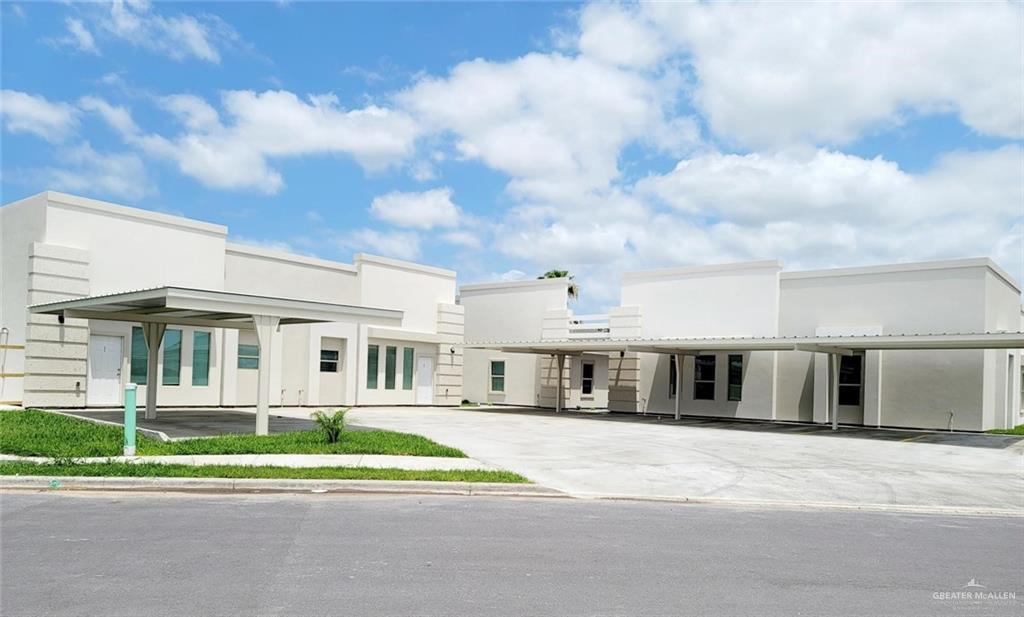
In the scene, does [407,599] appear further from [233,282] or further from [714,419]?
[714,419]

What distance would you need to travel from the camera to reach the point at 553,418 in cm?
2978

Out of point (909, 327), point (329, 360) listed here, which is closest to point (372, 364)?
point (329, 360)

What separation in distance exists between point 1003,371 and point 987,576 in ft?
82.1

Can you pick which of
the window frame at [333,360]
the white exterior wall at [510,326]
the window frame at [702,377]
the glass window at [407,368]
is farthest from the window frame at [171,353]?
the window frame at [702,377]

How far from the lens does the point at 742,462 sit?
1622 centimetres

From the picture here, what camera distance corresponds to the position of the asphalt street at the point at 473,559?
6.16m

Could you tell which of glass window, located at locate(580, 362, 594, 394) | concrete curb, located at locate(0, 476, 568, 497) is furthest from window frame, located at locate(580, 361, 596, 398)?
concrete curb, located at locate(0, 476, 568, 497)

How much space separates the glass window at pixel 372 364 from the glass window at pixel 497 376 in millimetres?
9364

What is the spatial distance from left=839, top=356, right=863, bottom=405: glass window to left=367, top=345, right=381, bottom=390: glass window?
17.6 metres

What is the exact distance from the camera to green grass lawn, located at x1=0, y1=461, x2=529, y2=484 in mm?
11570

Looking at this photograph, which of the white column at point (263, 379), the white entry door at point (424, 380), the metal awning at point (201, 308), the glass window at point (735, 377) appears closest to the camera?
the metal awning at point (201, 308)

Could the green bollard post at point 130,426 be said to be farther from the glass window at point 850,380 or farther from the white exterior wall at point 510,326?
the white exterior wall at point 510,326

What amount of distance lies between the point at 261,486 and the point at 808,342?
59.2 feet

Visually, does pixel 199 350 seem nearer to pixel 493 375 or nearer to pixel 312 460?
pixel 312 460
